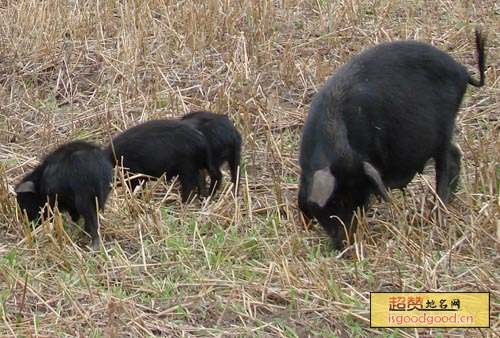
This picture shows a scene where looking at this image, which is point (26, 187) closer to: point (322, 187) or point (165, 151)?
point (165, 151)

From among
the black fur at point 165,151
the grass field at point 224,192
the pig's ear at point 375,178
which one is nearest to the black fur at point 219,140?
the black fur at point 165,151

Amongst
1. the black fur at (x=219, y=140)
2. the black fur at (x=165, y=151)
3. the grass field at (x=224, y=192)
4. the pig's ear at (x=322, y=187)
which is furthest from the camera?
the black fur at (x=219, y=140)

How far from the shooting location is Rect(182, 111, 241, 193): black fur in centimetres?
783

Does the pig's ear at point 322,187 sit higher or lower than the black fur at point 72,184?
higher

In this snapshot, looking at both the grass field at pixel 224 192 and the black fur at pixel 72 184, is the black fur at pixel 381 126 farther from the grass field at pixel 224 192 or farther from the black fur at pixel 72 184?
the black fur at pixel 72 184

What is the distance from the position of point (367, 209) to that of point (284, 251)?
717mm

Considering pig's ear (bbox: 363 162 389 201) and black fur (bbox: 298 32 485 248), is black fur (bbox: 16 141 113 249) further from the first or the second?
pig's ear (bbox: 363 162 389 201)

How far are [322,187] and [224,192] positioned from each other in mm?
1312

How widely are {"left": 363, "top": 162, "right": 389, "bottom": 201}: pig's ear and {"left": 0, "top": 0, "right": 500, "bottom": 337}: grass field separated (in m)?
0.25

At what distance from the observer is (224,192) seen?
7512 mm

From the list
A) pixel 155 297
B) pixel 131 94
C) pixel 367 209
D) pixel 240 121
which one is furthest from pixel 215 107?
pixel 155 297

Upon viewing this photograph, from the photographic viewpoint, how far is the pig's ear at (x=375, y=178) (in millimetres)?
6391

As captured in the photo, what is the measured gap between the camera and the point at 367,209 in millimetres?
6848

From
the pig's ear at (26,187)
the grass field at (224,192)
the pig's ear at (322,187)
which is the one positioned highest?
the pig's ear at (322,187)
